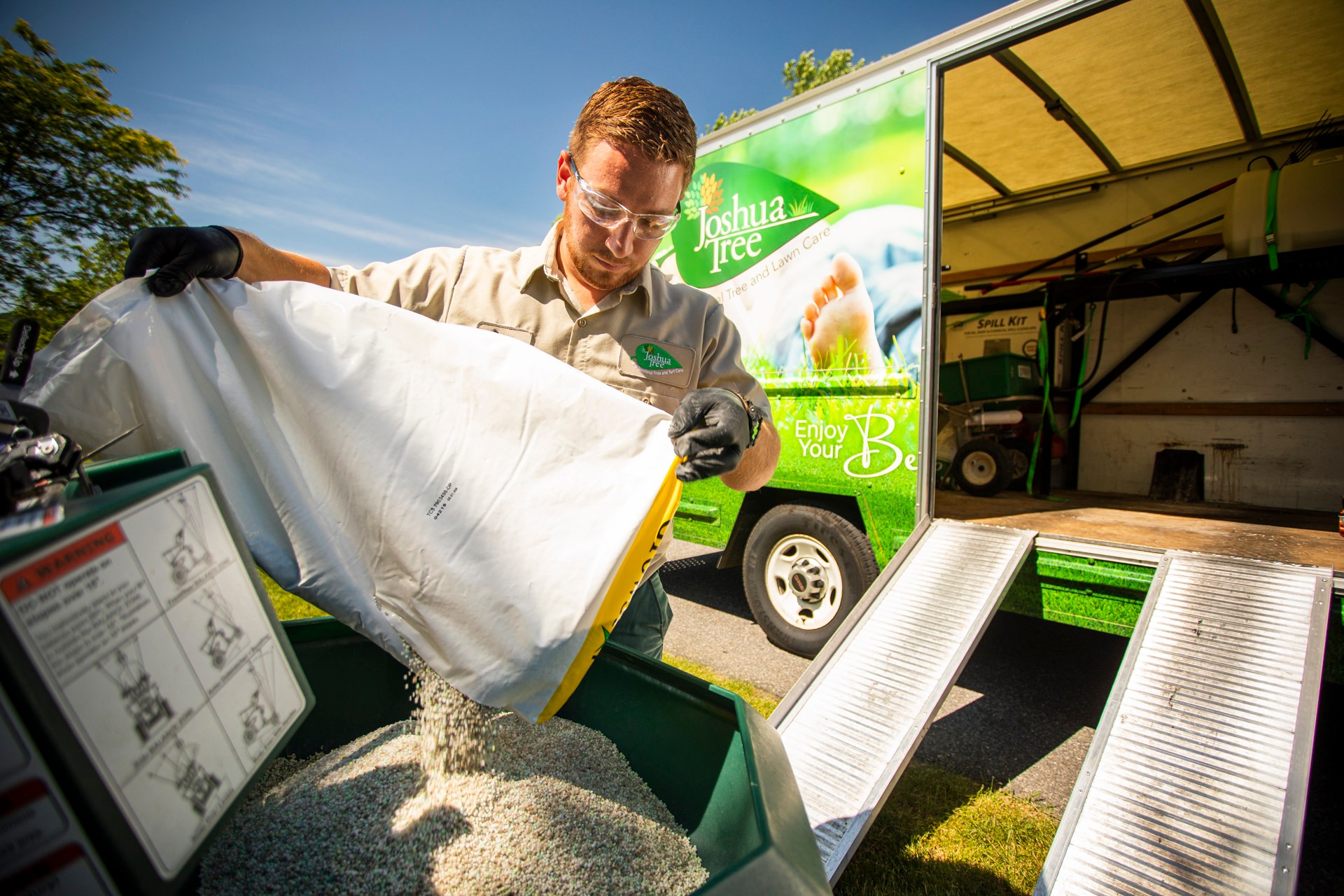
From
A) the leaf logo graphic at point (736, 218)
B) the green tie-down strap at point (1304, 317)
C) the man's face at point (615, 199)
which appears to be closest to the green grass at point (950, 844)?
the man's face at point (615, 199)

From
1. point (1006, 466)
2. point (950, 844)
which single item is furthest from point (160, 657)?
point (1006, 466)

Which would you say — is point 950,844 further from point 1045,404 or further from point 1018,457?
point 1018,457

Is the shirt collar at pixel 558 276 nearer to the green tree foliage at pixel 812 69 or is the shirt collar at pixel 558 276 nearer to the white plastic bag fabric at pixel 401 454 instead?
the white plastic bag fabric at pixel 401 454

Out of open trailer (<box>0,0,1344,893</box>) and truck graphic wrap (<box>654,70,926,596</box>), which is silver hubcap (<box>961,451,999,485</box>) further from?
truck graphic wrap (<box>654,70,926,596</box>)

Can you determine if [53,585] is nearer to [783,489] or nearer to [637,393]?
[637,393]

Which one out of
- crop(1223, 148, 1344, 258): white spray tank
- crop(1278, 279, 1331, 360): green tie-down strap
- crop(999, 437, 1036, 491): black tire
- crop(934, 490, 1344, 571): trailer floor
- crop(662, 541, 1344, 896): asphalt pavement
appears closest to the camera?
crop(662, 541, 1344, 896): asphalt pavement

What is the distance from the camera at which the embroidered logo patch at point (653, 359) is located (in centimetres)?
174

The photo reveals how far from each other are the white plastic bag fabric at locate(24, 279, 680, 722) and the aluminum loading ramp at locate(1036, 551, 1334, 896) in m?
1.61

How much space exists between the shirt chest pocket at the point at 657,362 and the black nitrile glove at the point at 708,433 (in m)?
0.46

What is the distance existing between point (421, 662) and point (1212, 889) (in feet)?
6.39

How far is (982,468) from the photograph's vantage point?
438 cm

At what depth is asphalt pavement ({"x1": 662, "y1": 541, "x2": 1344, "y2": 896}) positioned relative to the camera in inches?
89.3

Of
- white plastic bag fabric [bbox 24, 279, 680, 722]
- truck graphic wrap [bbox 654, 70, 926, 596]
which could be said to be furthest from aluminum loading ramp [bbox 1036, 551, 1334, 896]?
white plastic bag fabric [bbox 24, 279, 680, 722]

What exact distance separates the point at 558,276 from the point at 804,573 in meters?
2.24
